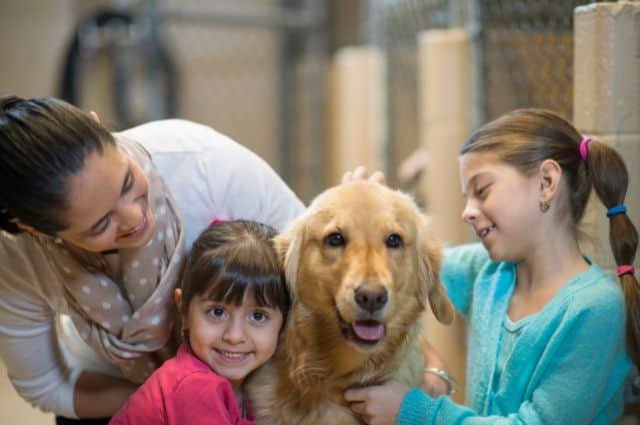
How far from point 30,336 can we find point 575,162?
4.48ft

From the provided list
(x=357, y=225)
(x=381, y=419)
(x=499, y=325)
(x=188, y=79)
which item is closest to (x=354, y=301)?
(x=357, y=225)

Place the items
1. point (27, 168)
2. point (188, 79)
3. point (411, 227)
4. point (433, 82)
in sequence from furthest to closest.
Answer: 1. point (188, 79)
2. point (433, 82)
3. point (411, 227)
4. point (27, 168)

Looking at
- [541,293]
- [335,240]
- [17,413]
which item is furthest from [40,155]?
[17,413]

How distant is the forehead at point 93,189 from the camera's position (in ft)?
4.62

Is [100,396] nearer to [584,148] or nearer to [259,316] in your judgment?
[259,316]

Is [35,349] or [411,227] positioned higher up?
[411,227]

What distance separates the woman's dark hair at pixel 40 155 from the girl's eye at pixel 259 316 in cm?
44

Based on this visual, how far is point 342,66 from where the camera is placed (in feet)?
15.1

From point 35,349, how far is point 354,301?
87cm

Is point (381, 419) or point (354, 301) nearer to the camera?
point (354, 301)

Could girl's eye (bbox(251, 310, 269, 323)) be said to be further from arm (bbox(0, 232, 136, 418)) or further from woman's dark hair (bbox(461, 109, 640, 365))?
woman's dark hair (bbox(461, 109, 640, 365))

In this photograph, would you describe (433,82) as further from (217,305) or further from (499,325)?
(217,305)

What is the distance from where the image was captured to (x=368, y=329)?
4.88 ft

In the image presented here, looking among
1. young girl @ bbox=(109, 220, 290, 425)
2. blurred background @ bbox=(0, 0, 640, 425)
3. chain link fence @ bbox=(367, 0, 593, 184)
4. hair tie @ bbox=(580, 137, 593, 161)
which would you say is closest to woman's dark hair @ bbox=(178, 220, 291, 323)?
young girl @ bbox=(109, 220, 290, 425)
